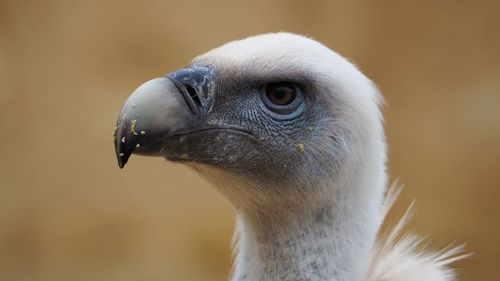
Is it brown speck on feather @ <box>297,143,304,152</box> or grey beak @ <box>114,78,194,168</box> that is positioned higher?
brown speck on feather @ <box>297,143,304,152</box>

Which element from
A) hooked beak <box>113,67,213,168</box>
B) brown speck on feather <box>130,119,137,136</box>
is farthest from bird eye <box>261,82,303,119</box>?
brown speck on feather <box>130,119,137,136</box>

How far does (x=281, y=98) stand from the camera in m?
2.26

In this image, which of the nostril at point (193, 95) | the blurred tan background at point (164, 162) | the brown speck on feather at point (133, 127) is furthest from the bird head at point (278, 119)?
the blurred tan background at point (164, 162)

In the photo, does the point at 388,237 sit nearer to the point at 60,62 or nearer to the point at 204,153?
the point at 204,153

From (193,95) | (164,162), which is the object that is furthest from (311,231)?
(164,162)

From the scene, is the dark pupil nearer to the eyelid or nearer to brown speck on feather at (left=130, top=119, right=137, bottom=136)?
the eyelid

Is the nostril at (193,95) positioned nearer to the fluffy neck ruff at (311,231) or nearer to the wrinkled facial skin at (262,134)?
the wrinkled facial skin at (262,134)

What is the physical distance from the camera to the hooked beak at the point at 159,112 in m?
1.98

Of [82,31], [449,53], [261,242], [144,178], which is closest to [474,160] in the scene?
[449,53]

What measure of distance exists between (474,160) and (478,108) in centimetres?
36

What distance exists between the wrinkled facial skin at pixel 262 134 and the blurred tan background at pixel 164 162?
3425 millimetres

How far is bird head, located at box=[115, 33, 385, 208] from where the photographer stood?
2.18 m

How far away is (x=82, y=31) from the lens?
18.8 ft

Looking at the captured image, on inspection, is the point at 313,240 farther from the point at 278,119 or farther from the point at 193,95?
the point at 193,95
